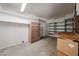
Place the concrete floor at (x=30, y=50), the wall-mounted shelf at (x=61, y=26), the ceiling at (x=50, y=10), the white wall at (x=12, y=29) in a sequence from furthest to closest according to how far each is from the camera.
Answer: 1. the white wall at (x=12, y=29)
2. the concrete floor at (x=30, y=50)
3. the ceiling at (x=50, y=10)
4. the wall-mounted shelf at (x=61, y=26)

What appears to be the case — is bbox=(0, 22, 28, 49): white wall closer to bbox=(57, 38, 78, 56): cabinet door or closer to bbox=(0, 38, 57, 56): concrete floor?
bbox=(0, 38, 57, 56): concrete floor

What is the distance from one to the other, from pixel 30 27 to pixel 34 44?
78cm

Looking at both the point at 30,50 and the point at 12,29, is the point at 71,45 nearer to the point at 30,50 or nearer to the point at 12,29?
the point at 30,50

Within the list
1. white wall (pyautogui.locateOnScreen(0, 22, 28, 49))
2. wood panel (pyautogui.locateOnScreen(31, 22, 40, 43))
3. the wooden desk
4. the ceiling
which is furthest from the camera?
wood panel (pyautogui.locateOnScreen(31, 22, 40, 43))

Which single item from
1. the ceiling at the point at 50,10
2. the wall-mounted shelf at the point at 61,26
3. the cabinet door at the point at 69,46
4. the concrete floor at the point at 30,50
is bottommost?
the concrete floor at the point at 30,50

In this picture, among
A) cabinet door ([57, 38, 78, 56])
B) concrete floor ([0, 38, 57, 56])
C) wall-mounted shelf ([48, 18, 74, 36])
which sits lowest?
concrete floor ([0, 38, 57, 56])

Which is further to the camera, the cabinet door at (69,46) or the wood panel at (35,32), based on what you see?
the wood panel at (35,32)

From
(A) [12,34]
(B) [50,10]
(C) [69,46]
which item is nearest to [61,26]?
(B) [50,10]

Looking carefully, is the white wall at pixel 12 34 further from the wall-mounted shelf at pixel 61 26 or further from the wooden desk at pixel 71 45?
the wooden desk at pixel 71 45

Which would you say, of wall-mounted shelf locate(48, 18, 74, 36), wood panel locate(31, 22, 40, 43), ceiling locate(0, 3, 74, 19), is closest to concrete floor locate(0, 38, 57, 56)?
wood panel locate(31, 22, 40, 43)

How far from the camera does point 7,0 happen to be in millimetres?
749

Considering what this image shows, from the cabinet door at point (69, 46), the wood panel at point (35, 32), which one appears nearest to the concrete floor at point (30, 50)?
the wood panel at point (35, 32)

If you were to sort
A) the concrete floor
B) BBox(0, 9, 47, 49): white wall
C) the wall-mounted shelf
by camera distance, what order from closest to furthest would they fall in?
the wall-mounted shelf < the concrete floor < BBox(0, 9, 47, 49): white wall

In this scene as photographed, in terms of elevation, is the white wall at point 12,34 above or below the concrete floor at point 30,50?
above
